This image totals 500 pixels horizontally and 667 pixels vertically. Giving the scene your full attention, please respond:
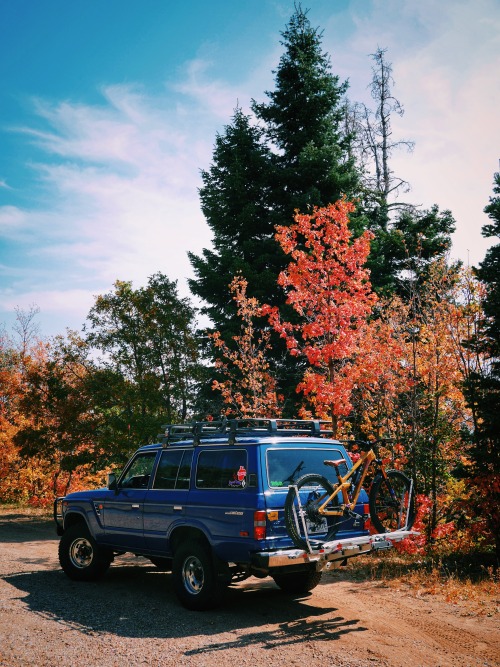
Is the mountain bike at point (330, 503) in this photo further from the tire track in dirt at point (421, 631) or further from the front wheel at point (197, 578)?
the front wheel at point (197, 578)

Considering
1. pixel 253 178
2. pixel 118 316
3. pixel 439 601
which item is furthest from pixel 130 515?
pixel 253 178

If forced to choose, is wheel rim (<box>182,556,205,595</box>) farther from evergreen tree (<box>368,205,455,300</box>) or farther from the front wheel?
evergreen tree (<box>368,205,455,300</box>)

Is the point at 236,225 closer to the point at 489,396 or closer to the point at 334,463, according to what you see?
the point at 489,396

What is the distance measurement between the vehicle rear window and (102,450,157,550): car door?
7.75 ft

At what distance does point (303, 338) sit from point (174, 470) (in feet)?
18.9

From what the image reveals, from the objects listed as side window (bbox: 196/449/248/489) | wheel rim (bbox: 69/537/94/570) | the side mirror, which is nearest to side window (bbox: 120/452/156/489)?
the side mirror

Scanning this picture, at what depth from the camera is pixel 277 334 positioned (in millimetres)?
21266

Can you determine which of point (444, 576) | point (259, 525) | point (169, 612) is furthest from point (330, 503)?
point (444, 576)

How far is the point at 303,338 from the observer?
12820 millimetres

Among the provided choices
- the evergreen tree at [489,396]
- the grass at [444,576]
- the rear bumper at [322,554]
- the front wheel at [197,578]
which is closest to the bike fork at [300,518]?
the rear bumper at [322,554]

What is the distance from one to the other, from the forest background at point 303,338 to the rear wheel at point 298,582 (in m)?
Answer: 4.13

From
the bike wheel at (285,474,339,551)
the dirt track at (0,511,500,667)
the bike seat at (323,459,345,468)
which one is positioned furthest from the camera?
the bike seat at (323,459,345,468)

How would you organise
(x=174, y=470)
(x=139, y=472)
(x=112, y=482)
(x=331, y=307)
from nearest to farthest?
(x=174, y=470), (x=139, y=472), (x=112, y=482), (x=331, y=307)

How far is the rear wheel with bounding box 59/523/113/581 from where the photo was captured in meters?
8.96
